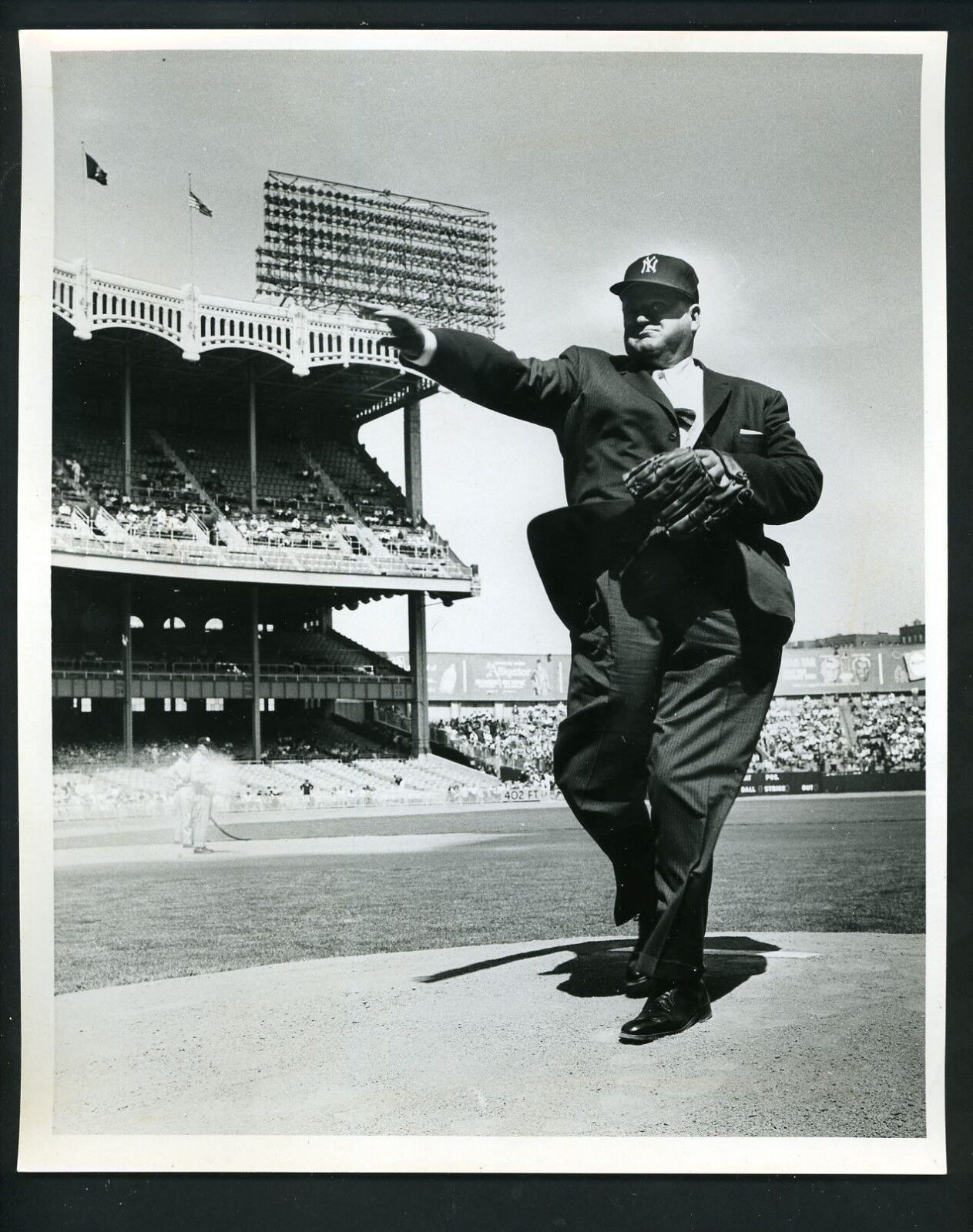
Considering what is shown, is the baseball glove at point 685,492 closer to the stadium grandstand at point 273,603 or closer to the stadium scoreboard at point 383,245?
the stadium grandstand at point 273,603

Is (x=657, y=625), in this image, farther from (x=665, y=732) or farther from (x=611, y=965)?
(x=611, y=965)

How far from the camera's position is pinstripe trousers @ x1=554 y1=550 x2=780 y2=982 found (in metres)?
3.28

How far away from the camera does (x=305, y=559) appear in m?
8.54

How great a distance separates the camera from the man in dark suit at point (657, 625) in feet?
10.7

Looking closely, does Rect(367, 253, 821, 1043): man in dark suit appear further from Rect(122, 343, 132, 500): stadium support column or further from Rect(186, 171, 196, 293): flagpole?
Rect(122, 343, 132, 500): stadium support column

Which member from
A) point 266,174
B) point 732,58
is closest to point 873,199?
point 732,58

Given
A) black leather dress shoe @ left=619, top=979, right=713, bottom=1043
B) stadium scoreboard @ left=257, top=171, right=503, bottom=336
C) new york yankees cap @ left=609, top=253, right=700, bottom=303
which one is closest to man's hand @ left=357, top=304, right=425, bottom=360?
stadium scoreboard @ left=257, top=171, right=503, bottom=336

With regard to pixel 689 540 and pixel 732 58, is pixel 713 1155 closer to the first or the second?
pixel 689 540

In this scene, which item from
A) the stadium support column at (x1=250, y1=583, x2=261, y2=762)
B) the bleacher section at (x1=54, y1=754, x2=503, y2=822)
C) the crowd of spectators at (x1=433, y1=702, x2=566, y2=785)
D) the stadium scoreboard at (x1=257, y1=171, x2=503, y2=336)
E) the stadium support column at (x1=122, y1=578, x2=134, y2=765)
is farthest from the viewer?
the stadium support column at (x1=250, y1=583, x2=261, y2=762)

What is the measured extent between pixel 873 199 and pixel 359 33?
77.3 inches

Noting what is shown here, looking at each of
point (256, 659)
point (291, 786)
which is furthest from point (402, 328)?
point (291, 786)

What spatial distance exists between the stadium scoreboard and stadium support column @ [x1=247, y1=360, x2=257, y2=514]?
1.33 meters

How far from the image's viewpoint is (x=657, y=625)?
3381mm

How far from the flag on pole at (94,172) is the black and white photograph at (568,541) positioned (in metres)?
0.02
